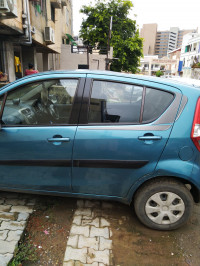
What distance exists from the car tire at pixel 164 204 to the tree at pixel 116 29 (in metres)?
23.2

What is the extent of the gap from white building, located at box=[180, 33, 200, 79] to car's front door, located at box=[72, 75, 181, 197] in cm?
4281

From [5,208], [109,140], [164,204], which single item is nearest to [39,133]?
[109,140]

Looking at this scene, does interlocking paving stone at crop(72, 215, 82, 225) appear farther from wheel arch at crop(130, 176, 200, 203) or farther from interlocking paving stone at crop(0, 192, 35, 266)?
wheel arch at crop(130, 176, 200, 203)

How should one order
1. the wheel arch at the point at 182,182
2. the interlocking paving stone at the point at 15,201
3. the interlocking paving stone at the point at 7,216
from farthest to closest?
the interlocking paving stone at the point at 15,201 < the interlocking paving stone at the point at 7,216 < the wheel arch at the point at 182,182

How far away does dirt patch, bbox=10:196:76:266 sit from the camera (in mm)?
1891

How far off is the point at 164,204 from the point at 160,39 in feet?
533

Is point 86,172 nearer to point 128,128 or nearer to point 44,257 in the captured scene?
point 128,128

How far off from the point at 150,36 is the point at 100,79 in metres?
146

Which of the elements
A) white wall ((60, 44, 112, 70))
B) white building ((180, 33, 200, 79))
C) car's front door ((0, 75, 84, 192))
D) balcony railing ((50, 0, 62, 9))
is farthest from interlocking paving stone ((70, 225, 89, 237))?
white building ((180, 33, 200, 79))

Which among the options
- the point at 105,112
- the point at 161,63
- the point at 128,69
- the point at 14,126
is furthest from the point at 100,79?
the point at 161,63

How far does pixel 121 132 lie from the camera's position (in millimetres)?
2014

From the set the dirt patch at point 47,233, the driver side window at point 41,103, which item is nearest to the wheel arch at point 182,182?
the dirt patch at point 47,233

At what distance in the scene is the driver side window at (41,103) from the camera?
7.18 ft

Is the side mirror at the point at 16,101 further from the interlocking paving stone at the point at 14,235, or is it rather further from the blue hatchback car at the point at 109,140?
the interlocking paving stone at the point at 14,235
